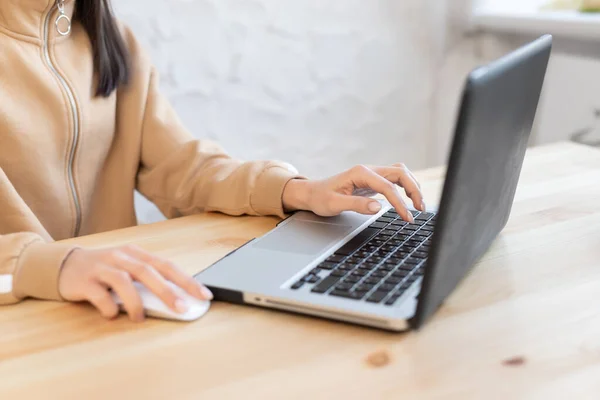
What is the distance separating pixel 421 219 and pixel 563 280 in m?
0.20

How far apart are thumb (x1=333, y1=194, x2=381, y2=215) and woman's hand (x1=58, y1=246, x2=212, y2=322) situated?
9.8 inches

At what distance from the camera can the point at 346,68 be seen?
6.02 feet

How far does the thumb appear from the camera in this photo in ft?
2.66

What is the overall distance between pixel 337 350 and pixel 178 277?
18cm

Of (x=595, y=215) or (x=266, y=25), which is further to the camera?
(x=266, y=25)

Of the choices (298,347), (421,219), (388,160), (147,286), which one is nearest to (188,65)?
(388,160)

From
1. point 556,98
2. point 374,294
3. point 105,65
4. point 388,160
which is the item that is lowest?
point 388,160

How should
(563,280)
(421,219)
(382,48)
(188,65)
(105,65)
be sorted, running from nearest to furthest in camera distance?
(563,280) < (421,219) < (105,65) < (188,65) < (382,48)

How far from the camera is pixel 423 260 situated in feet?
2.24

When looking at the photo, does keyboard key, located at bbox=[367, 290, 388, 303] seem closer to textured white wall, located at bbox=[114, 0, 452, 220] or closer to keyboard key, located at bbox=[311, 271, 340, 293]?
keyboard key, located at bbox=[311, 271, 340, 293]

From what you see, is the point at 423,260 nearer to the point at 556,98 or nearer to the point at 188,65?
the point at 188,65

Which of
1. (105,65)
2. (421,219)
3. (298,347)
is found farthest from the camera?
(105,65)

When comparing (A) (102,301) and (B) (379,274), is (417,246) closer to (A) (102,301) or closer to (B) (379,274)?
(B) (379,274)

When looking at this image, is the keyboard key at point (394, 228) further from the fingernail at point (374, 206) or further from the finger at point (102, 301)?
the finger at point (102, 301)
